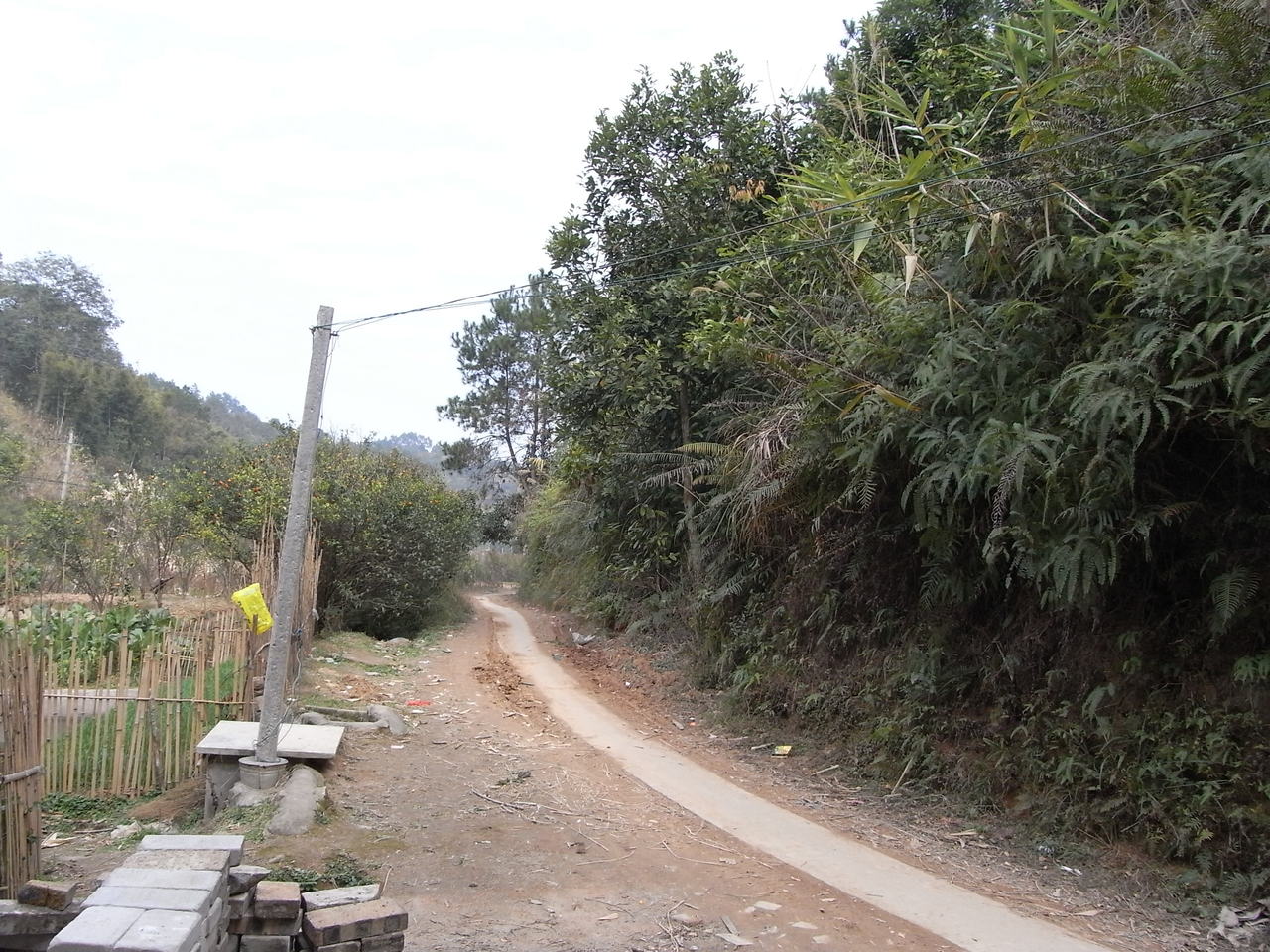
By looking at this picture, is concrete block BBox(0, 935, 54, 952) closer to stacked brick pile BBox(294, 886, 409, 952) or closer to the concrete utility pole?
stacked brick pile BBox(294, 886, 409, 952)

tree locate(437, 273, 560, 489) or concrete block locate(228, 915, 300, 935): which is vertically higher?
tree locate(437, 273, 560, 489)

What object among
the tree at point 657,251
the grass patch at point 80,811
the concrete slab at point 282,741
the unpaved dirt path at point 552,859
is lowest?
the grass patch at point 80,811

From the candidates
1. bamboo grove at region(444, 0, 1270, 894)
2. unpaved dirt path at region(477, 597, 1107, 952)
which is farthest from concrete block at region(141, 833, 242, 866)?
bamboo grove at region(444, 0, 1270, 894)

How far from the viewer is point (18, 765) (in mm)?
5223

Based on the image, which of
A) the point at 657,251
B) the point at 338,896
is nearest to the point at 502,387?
the point at 657,251

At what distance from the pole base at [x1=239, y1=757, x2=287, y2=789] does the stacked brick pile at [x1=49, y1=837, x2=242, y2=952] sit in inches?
102

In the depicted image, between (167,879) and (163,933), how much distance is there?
549 mm

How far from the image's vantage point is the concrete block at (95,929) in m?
2.94

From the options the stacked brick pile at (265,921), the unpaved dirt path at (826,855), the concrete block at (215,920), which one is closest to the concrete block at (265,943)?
the stacked brick pile at (265,921)

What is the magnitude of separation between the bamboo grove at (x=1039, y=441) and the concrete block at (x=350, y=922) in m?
4.23

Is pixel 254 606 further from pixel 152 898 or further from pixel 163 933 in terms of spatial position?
pixel 163 933

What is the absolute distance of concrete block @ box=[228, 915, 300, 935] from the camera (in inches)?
161

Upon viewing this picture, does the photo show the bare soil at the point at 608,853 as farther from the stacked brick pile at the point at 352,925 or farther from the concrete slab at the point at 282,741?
the stacked brick pile at the point at 352,925

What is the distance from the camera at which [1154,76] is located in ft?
19.4
